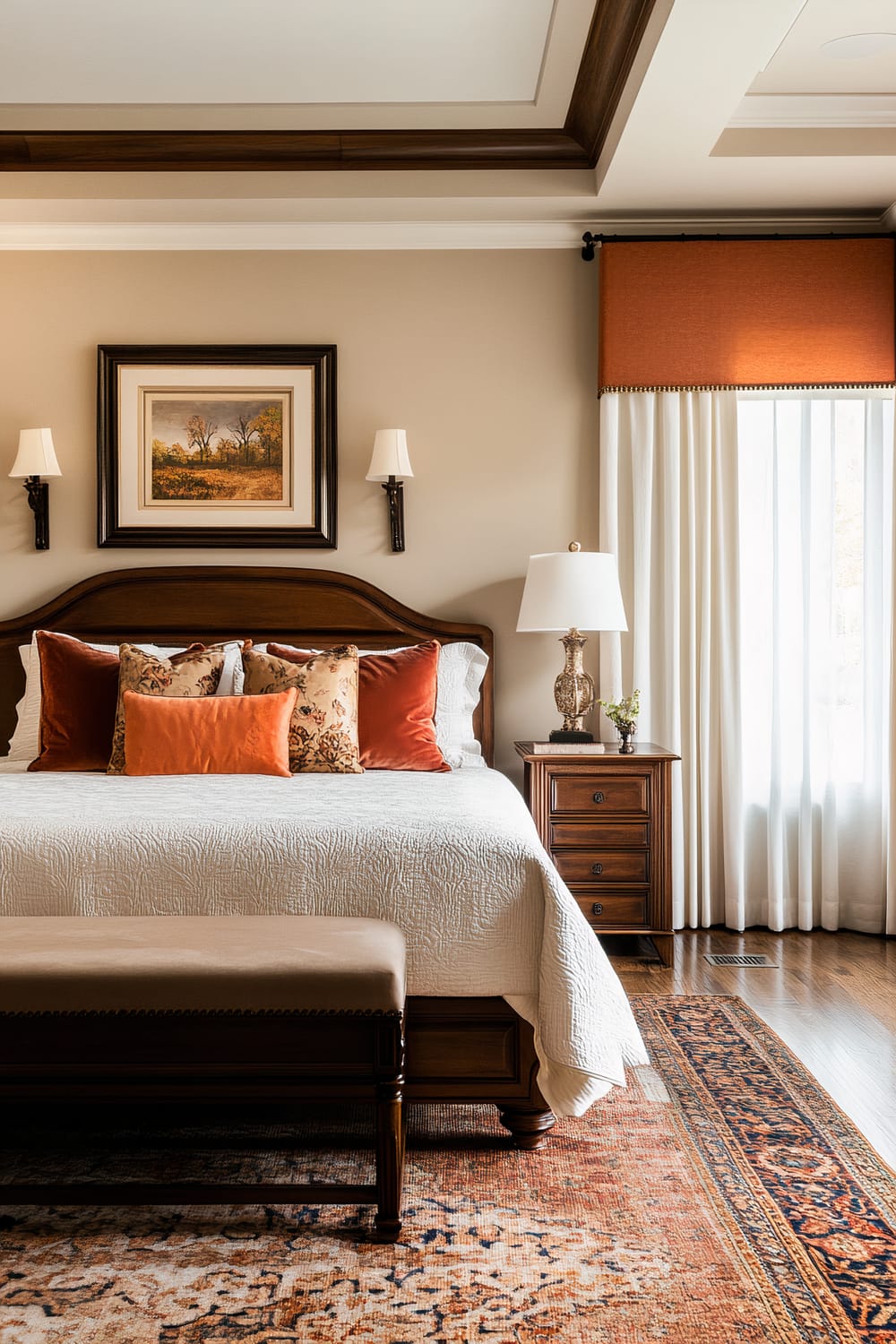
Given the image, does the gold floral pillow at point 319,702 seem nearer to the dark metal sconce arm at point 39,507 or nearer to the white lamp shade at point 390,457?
the white lamp shade at point 390,457

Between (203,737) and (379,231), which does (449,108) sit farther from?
(203,737)

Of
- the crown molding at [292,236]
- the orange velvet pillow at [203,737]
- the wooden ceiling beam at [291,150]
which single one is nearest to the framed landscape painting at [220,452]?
the crown molding at [292,236]

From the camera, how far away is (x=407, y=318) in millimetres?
4113

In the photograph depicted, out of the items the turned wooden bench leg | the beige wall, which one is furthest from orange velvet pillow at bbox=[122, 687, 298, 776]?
the turned wooden bench leg

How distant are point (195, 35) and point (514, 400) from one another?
5.39ft

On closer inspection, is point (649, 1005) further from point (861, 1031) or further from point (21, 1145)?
point (21, 1145)

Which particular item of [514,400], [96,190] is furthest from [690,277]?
[96,190]

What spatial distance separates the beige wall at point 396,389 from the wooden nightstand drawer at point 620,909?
0.80 m

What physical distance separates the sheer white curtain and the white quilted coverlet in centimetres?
194

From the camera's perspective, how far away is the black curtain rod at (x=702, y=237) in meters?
3.97

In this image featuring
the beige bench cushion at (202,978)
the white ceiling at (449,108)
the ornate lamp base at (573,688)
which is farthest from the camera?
the ornate lamp base at (573,688)

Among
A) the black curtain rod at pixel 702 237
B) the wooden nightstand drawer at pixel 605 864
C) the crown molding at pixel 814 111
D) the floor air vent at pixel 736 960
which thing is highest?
the crown molding at pixel 814 111

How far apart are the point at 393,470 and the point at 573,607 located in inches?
34.8

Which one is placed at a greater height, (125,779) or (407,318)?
(407,318)
